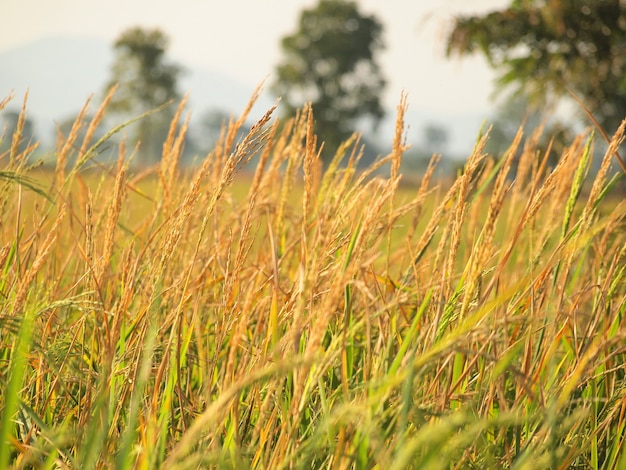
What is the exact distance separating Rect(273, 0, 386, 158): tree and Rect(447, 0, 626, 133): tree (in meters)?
32.3

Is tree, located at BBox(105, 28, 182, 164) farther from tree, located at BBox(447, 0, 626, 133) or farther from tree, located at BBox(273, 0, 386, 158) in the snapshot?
tree, located at BBox(447, 0, 626, 133)

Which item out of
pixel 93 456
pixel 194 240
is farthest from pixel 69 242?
pixel 93 456

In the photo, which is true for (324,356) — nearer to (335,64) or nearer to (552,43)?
(552,43)

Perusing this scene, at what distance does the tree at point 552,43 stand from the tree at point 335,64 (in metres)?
32.3

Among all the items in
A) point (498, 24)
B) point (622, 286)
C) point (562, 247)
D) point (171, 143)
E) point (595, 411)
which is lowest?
point (595, 411)

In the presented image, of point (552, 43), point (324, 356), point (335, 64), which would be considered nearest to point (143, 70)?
point (335, 64)

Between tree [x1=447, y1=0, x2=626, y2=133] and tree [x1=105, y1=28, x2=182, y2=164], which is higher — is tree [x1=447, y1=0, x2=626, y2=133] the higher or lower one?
the lower one

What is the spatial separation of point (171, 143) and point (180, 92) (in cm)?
5104

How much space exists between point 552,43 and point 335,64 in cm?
3426

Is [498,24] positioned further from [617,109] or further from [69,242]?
[69,242]

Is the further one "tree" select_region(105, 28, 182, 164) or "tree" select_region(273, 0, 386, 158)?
"tree" select_region(105, 28, 182, 164)

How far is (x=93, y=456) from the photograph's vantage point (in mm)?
850

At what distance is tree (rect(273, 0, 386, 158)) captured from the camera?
126 feet

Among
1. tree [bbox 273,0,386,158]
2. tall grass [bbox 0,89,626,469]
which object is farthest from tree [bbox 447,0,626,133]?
tree [bbox 273,0,386,158]
